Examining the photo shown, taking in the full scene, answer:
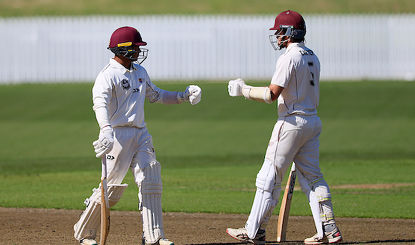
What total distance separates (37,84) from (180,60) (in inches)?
213

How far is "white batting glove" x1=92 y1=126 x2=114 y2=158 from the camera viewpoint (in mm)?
7879

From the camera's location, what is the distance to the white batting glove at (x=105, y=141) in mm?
7879

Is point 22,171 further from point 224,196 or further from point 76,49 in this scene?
point 76,49

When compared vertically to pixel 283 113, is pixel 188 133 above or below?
below

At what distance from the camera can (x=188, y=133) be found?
22938 millimetres

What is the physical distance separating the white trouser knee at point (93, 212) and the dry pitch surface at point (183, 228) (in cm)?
55

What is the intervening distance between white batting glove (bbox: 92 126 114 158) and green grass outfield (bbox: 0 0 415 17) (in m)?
25.8

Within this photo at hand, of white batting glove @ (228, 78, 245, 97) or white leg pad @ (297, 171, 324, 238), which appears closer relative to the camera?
white batting glove @ (228, 78, 245, 97)

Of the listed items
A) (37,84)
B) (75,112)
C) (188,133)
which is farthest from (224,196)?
(37,84)

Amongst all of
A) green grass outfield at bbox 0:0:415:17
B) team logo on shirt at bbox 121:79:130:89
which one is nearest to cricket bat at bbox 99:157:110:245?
team logo on shirt at bbox 121:79:130:89

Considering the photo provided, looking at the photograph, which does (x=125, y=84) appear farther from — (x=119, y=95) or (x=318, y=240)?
(x=318, y=240)

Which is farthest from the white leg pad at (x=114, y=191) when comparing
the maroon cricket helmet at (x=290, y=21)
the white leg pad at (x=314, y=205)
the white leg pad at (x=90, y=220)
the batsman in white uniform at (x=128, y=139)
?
the maroon cricket helmet at (x=290, y=21)

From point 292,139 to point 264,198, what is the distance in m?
0.64

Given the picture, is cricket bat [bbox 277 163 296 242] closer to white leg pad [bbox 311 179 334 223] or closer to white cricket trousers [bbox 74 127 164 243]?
white leg pad [bbox 311 179 334 223]
